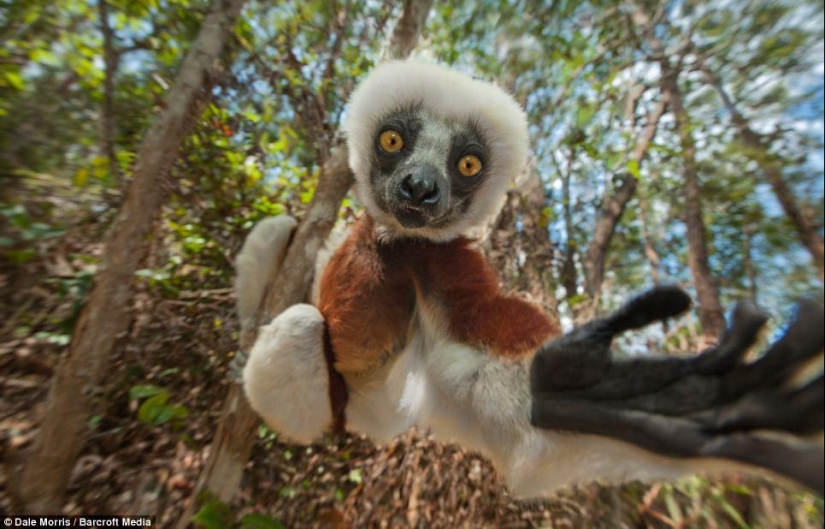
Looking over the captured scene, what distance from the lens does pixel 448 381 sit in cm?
194

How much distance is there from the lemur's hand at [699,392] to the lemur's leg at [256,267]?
7.40 ft

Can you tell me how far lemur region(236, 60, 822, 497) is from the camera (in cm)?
125

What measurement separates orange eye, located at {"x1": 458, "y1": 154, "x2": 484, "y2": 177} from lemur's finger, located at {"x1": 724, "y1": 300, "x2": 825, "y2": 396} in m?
1.73

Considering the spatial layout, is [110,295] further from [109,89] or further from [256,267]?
[109,89]

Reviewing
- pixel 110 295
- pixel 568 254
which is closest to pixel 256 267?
pixel 110 295

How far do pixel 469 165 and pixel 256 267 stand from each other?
176 centimetres

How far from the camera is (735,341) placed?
1209mm

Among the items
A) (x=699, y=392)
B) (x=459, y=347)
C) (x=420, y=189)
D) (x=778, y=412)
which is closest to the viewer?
(x=778, y=412)

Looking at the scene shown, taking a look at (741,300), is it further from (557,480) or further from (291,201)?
(291,201)

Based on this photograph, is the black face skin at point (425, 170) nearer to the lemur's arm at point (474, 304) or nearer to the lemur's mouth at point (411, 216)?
the lemur's mouth at point (411, 216)

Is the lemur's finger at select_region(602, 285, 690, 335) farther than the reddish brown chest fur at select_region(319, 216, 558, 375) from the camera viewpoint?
No

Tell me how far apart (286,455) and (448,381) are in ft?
8.27

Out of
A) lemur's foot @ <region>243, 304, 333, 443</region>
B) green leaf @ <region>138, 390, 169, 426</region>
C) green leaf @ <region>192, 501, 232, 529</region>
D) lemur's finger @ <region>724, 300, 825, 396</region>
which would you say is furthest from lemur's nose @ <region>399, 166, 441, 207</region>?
green leaf @ <region>138, 390, 169, 426</region>

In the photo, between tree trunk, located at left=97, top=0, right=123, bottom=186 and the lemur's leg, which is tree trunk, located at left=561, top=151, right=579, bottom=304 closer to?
the lemur's leg
